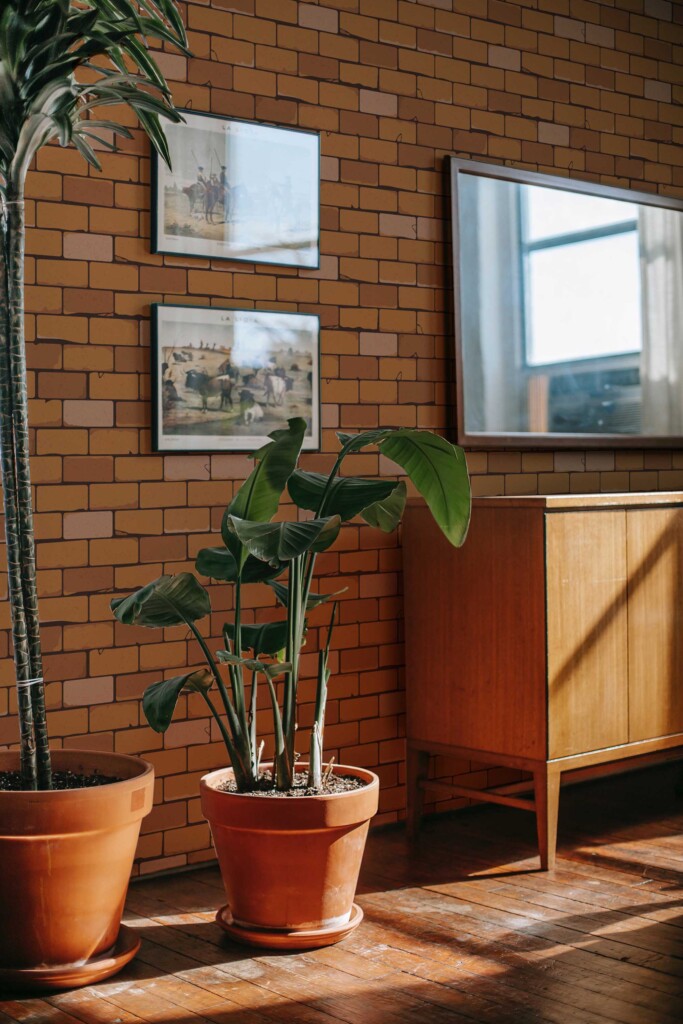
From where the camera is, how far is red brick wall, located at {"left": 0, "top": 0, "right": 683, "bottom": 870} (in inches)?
139

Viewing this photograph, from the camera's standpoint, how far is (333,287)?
4.10 m

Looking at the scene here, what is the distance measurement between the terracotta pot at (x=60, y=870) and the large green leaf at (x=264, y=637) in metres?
0.54

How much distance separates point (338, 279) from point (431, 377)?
0.51 meters

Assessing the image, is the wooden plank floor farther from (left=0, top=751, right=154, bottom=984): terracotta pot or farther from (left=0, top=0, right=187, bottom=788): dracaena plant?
(left=0, top=0, right=187, bottom=788): dracaena plant

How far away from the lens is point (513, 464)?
15.0ft

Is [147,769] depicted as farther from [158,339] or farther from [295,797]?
[158,339]

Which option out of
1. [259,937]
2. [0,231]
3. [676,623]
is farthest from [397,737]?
[0,231]

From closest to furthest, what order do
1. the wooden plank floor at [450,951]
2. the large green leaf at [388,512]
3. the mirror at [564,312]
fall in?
the wooden plank floor at [450,951] < the large green leaf at [388,512] < the mirror at [564,312]

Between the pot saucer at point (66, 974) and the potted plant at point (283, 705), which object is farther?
the potted plant at point (283, 705)

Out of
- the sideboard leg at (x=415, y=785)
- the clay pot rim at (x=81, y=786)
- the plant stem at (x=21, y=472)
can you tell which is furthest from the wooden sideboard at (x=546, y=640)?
the plant stem at (x=21, y=472)

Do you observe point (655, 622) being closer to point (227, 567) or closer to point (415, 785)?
point (415, 785)

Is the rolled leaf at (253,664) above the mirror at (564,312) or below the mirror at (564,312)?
below

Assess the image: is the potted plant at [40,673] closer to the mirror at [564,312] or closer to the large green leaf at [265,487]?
the large green leaf at [265,487]

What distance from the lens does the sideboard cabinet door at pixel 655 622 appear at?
3.99 meters
